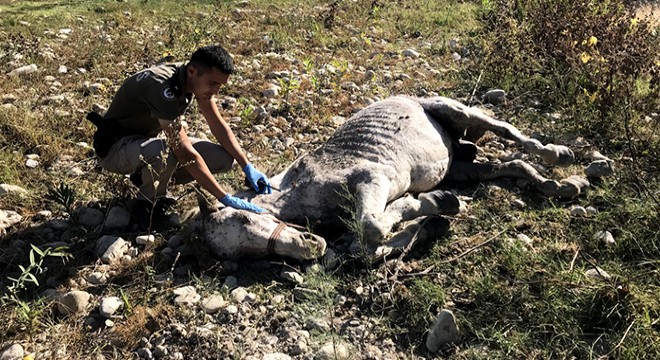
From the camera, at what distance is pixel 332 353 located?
3424 millimetres

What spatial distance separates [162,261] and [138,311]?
2.26 feet

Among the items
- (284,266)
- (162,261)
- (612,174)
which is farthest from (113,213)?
(612,174)

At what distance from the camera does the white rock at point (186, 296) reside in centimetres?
395

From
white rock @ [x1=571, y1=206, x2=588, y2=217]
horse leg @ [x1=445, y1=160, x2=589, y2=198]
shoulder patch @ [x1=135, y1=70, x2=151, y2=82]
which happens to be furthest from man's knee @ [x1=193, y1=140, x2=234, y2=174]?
white rock @ [x1=571, y1=206, x2=588, y2=217]

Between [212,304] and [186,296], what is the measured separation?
0.22 meters

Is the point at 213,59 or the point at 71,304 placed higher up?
the point at 213,59

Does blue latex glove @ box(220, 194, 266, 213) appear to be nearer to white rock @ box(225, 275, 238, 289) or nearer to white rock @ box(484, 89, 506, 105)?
white rock @ box(225, 275, 238, 289)

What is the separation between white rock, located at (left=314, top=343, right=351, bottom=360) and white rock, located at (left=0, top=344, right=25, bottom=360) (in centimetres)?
187

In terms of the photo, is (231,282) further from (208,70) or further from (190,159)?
(208,70)

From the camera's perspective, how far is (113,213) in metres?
4.99

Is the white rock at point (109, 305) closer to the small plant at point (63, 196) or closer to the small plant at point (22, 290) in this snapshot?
the small plant at point (22, 290)

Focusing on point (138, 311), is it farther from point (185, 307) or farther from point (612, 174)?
point (612, 174)

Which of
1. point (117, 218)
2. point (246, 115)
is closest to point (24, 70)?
point (246, 115)

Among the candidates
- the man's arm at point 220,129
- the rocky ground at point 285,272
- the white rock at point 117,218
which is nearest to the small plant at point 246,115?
the rocky ground at point 285,272
